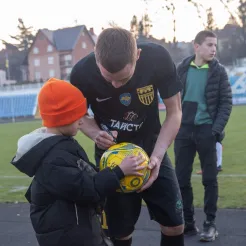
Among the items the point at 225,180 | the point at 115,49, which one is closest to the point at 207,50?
the point at 115,49

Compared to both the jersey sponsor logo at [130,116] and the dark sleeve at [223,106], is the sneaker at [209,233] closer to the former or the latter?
the dark sleeve at [223,106]

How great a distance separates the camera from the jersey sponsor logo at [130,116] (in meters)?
3.43

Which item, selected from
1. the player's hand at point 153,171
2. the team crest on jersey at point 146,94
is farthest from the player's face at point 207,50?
the player's hand at point 153,171

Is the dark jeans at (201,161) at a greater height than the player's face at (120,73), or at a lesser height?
lesser

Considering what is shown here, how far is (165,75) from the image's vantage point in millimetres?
3381

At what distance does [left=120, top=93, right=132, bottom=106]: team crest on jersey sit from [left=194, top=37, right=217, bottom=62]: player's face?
2003mm

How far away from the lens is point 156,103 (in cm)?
357

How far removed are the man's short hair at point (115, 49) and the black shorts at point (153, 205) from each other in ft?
3.83

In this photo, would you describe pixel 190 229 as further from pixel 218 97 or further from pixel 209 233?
pixel 218 97

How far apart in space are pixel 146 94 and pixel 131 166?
74cm

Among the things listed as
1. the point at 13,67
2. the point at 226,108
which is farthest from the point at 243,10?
the point at 226,108

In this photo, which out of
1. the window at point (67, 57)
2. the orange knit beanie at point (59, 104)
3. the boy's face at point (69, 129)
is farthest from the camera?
the window at point (67, 57)

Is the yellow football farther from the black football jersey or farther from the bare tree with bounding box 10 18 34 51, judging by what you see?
the bare tree with bounding box 10 18 34 51

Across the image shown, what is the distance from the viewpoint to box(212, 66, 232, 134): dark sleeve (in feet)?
16.1
